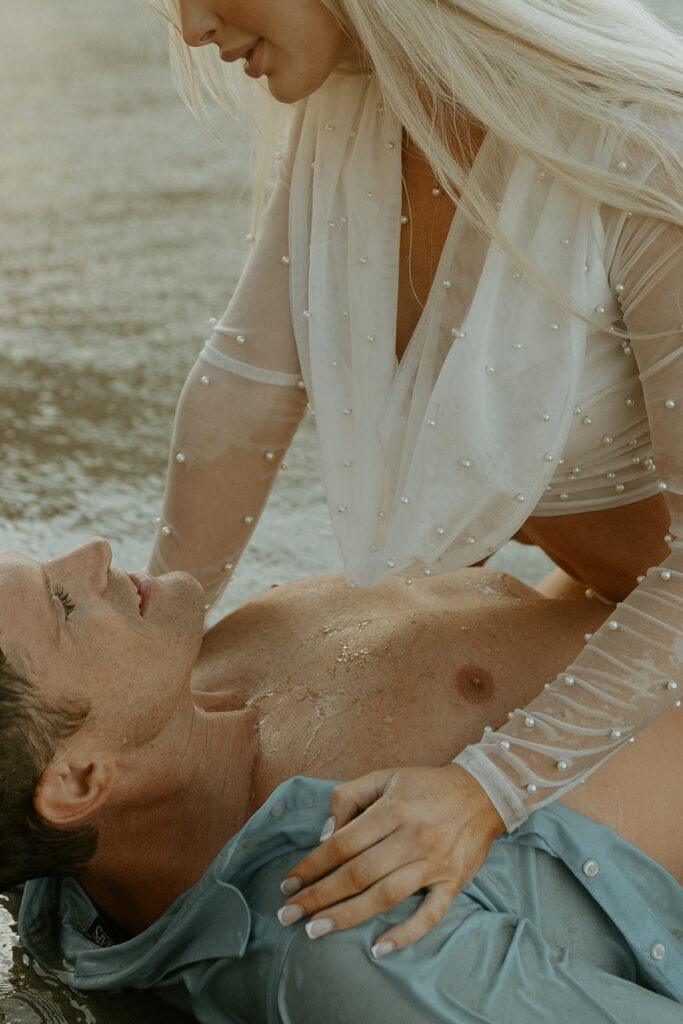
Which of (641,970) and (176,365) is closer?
(641,970)

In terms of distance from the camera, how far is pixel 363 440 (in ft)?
5.68

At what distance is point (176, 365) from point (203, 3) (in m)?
Result: 1.88

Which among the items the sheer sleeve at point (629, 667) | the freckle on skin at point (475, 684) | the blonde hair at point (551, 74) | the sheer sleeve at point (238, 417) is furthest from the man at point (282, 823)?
the blonde hair at point (551, 74)

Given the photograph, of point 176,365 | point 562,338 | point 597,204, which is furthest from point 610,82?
point 176,365

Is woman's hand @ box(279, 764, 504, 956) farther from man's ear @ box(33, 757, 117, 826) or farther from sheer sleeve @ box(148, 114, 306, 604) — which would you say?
sheer sleeve @ box(148, 114, 306, 604)

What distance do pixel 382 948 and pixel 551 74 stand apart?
3.07ft

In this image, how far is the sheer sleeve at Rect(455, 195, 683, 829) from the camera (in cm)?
138

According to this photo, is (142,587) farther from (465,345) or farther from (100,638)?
(465,345)

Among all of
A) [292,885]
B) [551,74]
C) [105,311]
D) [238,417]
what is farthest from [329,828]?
[105,311]

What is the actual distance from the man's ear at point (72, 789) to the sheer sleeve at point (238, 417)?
0.51m

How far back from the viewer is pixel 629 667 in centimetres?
138

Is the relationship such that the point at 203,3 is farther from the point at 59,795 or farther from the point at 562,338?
the point at 59,795

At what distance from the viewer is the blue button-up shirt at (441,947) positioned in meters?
1.29

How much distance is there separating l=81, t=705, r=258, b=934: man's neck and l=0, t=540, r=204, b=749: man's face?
5 centimetres
